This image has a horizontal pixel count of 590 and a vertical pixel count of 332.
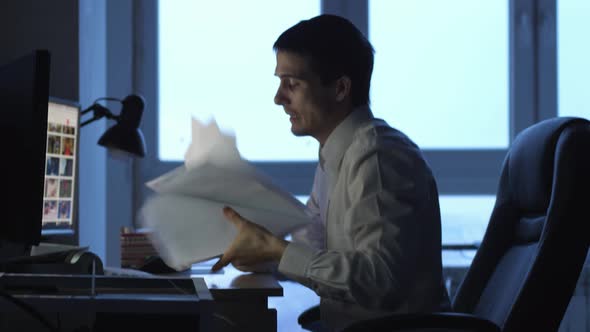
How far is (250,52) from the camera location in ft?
10.9

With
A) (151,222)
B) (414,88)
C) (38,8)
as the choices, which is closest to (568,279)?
(151,222)

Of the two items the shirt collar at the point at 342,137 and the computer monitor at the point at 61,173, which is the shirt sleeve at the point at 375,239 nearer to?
the shirt collar at the point at 342,137

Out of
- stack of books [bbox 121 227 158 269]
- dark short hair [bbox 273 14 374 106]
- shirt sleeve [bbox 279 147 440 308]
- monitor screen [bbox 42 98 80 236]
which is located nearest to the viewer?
shirt sleeve [bbox 279 147 440 308]

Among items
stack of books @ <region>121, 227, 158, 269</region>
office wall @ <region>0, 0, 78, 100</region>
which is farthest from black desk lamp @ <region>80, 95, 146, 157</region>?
stack of books @ <region>121, 227, 158, 269</region>

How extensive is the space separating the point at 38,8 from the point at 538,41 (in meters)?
2.26

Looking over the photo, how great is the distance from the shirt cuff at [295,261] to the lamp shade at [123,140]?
3.06 ft

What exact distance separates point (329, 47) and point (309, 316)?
2.07 ft

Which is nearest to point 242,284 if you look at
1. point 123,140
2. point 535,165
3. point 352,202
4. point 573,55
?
point 352,202

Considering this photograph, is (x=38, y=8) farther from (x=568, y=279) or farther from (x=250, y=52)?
(x=568, y=279)

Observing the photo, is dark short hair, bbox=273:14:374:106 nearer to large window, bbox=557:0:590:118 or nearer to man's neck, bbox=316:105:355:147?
man's neck, bbox=316:105:355:147

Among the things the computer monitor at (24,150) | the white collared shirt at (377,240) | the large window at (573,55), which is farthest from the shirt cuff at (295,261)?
the large window at (573,55)

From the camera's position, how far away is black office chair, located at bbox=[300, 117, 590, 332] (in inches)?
51.1

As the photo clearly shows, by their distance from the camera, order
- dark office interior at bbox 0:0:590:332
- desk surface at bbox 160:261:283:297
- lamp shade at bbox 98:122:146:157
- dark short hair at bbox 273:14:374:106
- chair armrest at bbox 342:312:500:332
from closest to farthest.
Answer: chair armrest at bbox 342:312:500:332
desk surface at bbox 160:261:283:297
dark short hair at bbox 273:14:374:106
lamp shade at bbox 98:122:146:157
dark office interior at bbox 0:0:590:332

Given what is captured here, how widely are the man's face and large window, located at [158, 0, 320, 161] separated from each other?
66.3 inches
